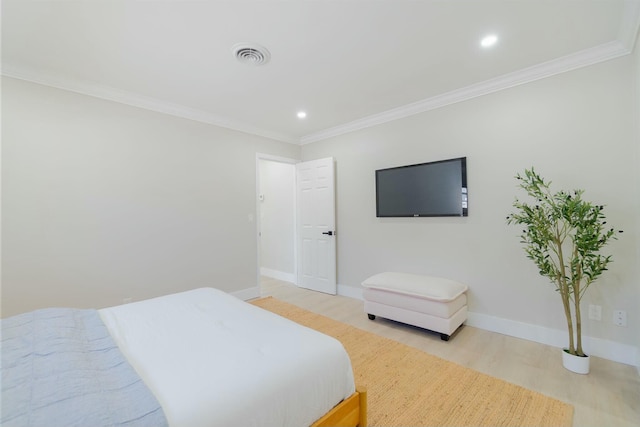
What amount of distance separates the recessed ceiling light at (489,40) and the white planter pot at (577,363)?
8.14 ft

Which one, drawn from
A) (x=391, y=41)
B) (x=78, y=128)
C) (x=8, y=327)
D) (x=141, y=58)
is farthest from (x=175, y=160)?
(x=391, y=41)

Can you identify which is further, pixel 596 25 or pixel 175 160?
pixel 175 160

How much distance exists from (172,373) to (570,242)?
3136 mm

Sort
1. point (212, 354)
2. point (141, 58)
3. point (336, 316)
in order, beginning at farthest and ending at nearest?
point (336, 316), point (141, 58), point (212, 354)

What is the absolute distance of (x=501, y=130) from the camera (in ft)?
9.07

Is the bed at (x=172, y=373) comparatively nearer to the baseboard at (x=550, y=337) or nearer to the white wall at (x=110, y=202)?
the white wall at (x=110, y=202)

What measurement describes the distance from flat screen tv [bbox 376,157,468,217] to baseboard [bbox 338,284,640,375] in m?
1.14

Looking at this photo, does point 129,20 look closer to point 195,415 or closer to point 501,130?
point 195,415

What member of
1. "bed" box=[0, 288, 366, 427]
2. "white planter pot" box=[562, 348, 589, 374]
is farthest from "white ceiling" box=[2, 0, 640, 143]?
"white planter pot" box=[562, 348, 589, 374]

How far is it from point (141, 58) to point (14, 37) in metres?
0.82

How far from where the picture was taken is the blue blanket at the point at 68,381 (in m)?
0.85

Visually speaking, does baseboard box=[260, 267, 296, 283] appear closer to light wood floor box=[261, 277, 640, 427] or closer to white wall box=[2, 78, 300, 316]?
white wall box=[2, 78, 300, 316]

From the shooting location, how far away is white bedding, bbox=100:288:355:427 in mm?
980

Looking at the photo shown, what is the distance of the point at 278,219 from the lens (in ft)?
17.5
